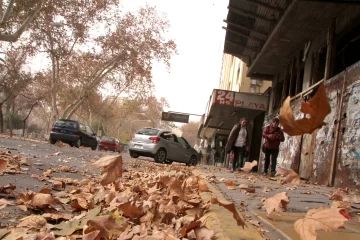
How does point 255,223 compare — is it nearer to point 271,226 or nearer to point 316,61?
point 271,226

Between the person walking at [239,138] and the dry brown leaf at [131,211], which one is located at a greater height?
the person walking at [239,138]

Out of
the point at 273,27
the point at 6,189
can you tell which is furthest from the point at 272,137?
the point at 6,189

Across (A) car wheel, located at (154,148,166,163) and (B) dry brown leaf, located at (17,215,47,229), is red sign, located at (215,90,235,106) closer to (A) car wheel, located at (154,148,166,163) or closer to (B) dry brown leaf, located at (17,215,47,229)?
(A) car wheel, located at (154,148,166,163)

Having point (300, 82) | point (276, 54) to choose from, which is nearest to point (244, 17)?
point (276, 54)

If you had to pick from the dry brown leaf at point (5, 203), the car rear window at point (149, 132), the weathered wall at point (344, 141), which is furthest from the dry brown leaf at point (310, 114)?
the car rear window at point (149, 132)

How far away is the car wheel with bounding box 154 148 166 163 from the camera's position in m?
15.7

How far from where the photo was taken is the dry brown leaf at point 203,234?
6.58 feet

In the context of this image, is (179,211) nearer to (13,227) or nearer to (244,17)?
(13,227)

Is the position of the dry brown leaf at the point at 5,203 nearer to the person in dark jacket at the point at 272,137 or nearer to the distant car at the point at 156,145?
the person in dark jacket at the point at 272,137

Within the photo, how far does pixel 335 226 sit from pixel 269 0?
30.5ft

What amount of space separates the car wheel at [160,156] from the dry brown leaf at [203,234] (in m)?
13.6

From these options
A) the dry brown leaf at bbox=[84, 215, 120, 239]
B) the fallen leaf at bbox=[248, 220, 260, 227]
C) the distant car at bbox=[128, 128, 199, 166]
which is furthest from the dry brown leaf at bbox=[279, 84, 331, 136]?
the distant car at bbox=[128, 128, 199, 166]

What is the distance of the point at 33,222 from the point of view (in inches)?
97.1

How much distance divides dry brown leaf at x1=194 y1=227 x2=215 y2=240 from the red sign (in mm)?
14270
